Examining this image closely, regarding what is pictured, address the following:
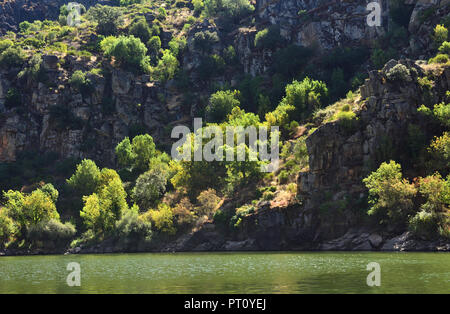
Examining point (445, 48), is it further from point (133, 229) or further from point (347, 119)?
point (133, 229)

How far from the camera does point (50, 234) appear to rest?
94875 mm

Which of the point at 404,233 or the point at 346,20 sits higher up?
the point at 346,20

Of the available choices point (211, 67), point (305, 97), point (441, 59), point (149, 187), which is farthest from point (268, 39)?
point (149, 187)

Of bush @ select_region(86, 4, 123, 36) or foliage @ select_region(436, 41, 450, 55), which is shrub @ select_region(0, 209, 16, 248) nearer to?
bush @ select_region(86, 4, 123, 36)

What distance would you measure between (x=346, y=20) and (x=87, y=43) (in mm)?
76066

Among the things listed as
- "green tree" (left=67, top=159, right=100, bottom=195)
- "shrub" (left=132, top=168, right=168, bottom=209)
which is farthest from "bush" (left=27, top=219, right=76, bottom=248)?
"green tree" (left=67, top=159, right=100, bottom=195)

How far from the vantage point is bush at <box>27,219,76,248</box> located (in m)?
94.3

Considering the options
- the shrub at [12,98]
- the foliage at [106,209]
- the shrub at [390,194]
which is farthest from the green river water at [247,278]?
the shrub at [12,98]

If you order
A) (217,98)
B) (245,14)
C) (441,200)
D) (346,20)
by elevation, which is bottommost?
(441,200)

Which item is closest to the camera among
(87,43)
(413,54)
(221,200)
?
(221,200)
